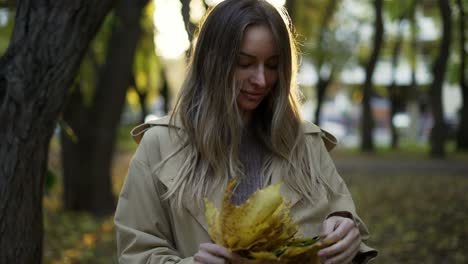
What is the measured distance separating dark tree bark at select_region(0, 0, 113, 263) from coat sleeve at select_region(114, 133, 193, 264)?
1.26 m

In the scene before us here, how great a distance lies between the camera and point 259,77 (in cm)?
256

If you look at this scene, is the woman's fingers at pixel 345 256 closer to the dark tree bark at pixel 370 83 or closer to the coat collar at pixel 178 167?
the coat collar at pixel 178 167

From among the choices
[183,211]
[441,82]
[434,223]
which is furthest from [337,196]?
[441,82]

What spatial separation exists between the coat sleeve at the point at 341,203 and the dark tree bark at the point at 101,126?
8.33 metres

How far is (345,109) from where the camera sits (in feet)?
188

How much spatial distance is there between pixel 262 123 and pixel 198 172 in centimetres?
40

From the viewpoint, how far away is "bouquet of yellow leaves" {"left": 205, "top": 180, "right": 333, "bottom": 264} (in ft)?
6.72

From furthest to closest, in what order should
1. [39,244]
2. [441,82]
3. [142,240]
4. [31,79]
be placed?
[441,82]
[39,244]
[31,79]
[142,240]

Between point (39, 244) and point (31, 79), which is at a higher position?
point (31, 79)

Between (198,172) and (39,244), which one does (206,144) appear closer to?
(198,172)

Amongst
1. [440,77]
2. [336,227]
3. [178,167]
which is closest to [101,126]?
[178,167]

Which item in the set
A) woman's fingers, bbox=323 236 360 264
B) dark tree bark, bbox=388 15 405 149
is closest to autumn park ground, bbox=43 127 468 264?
woman's fingers, bbox=323 236 360 264

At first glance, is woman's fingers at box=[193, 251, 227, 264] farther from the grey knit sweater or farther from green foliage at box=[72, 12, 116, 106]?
green foliage at box=[72, 12, 116, 106]

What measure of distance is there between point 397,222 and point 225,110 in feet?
28.8
